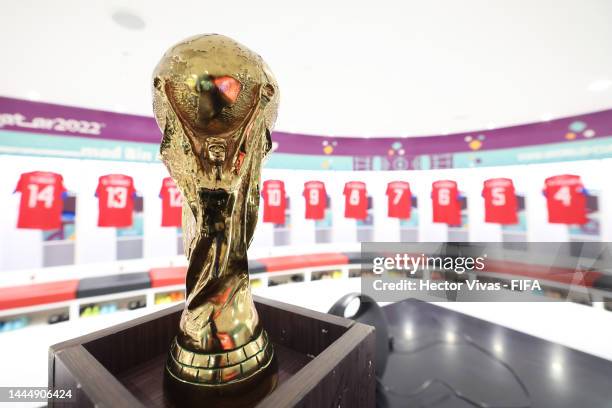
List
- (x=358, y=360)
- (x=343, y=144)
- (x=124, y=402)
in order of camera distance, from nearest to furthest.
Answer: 1. (x=124, y=402)
2. (x=358, y=360)
3. (x=343, y=144)

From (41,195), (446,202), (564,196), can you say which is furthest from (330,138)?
(41,195)

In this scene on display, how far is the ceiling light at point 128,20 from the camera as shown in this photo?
1.89 meters

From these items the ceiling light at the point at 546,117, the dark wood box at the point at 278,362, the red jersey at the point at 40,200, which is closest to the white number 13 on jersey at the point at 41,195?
the red jersey at the point at 40,200

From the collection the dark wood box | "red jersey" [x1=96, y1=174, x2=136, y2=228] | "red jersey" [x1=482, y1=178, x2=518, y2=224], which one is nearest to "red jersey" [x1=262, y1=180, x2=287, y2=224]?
"red jersey" [x1=96, y1=174, x2=136, y2=228]

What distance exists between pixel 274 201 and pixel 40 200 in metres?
3.01

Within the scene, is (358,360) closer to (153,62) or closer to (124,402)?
(124,402)

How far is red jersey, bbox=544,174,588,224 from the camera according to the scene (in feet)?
→ 12.6

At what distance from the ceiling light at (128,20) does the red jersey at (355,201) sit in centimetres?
404

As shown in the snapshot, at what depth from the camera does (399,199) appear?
531 centimetres

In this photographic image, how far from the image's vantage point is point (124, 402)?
0.36m

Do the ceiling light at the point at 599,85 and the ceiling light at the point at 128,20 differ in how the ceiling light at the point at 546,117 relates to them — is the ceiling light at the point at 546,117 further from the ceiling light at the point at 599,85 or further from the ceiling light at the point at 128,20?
the ceiling light at the point at 128,20

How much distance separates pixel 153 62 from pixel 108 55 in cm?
35

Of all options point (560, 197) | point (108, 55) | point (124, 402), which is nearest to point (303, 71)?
point (108, 55)

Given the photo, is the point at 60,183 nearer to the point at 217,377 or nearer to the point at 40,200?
the point at 40,200
